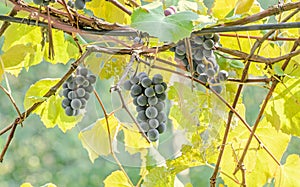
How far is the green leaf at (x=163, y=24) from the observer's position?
1.34ft

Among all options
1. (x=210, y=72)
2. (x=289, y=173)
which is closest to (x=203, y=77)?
(x=210, y=72)

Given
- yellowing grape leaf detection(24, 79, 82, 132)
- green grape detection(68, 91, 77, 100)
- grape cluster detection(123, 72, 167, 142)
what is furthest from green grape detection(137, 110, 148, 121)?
yellowing grape leaf detection(24, 79, 82, 132)

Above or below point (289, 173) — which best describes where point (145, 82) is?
above

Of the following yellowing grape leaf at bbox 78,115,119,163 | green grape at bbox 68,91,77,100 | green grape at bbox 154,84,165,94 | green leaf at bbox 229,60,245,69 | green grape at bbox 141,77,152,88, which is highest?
green leaf at bbox 229,60,245,69

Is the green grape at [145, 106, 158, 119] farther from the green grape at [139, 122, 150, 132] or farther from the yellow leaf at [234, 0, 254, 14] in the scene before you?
the yellow leaf at [234, 0, 254, 14]

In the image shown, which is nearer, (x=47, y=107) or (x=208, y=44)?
(x=208, y=44)

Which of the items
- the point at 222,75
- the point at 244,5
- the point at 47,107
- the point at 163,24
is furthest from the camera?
the point at 47,107

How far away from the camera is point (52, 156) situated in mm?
2582

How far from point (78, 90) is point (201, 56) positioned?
0.49ft

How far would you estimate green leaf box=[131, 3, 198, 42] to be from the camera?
16.1 inches

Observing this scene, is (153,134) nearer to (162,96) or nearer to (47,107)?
(162,96)

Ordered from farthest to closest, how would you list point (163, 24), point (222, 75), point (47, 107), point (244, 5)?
point (47, 107) → point (244, 5) → point (222, 75) → point (163, 24)

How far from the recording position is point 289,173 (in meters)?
0.74

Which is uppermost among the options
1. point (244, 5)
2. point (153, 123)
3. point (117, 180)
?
point (244, 5)
